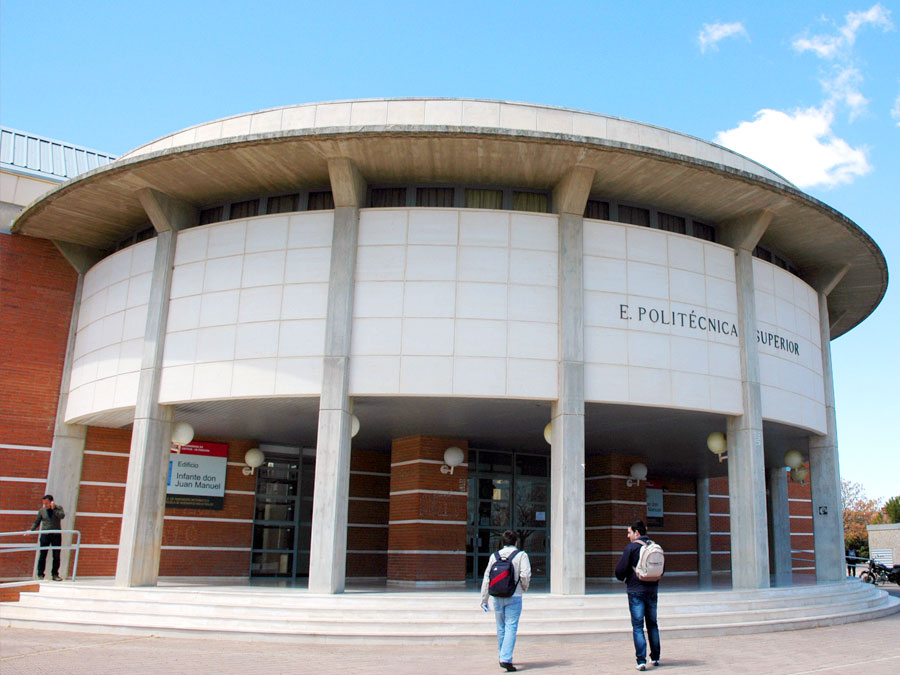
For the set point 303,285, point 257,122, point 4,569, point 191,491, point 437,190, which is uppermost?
point 257,122

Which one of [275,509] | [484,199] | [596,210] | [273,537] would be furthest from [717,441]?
[273,537]

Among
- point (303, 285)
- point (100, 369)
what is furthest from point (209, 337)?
point (100, 369)

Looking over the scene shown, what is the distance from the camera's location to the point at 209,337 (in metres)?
15.1

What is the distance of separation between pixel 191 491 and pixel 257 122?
9.05 m

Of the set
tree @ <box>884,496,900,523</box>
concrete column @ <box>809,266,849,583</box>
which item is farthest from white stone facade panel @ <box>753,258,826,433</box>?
tree @ <box>884,496,900,523</box>

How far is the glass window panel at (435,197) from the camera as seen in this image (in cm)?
1547

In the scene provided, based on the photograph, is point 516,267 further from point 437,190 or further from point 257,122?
point 257,122

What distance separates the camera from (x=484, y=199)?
50.9 feet

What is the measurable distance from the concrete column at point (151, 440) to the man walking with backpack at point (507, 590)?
8338mm

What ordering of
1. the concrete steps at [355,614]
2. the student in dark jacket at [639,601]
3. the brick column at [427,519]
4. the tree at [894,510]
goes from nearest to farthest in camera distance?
the student in dark jacket at [639,601], the concrete steps at [355,614], the brick column at [427,519], the tree at [894,510]

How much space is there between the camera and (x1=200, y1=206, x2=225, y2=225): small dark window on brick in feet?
54.7

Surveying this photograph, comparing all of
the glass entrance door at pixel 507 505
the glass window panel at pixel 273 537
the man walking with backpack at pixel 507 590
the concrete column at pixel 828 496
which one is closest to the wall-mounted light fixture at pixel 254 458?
the glass window panel at pixel 273 537

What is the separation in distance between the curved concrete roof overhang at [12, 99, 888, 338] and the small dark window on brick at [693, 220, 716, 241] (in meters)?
0.31

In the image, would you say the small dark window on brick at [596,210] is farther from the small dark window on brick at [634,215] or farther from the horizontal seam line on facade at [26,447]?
the horizontal seam line on facade at [26,447]
